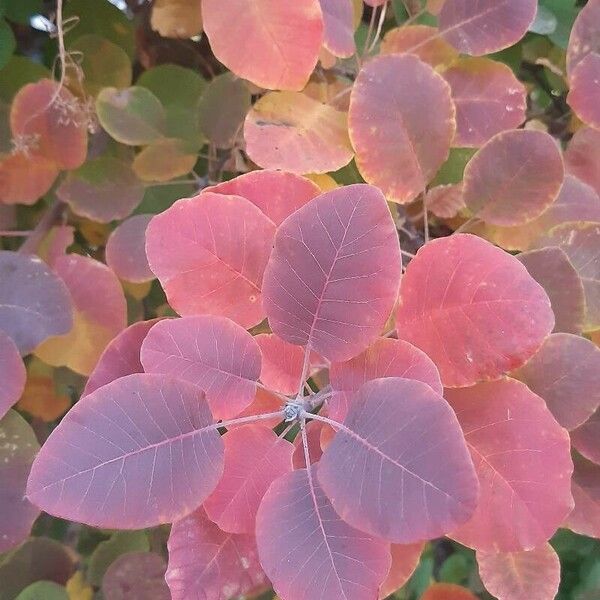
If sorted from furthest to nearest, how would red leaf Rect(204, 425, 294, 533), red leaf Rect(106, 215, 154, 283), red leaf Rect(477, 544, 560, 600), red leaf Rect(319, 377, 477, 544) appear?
red leaf Rect(106, 215, 154, 283), red leaf Rect(477, 544, 560, 600), red leaf Rect(204, 425, 294, 533), red leaf Rect(319, 377, 477, 544)

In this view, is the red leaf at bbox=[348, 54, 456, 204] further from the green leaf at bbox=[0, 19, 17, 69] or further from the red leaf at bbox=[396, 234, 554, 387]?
the green leaf at bbox=[0, 19, 17, 69]

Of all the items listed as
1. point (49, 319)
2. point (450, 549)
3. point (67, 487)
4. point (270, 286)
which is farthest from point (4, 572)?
point (450, 549)

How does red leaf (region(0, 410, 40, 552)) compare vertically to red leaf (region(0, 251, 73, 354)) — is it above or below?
below

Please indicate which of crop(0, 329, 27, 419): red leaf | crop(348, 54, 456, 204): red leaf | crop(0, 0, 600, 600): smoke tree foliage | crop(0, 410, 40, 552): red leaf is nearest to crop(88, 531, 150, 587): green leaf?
crop(0, 0, 600, 600): smoke tree foliage

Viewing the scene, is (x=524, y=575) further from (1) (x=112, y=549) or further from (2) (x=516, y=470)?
(1) (x=112, y=549)

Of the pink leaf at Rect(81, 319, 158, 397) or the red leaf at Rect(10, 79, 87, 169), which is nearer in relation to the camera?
the pink leaf at Rect(81, 319, 158, 397)

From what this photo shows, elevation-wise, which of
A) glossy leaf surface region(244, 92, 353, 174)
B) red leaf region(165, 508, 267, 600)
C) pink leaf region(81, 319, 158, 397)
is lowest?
red leaf region(165, 508, 267, 600)
